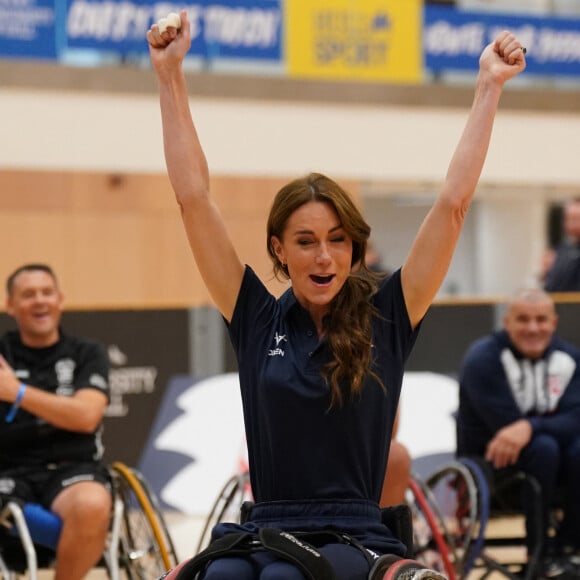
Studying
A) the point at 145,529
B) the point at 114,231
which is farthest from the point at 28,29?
the point at 145,529

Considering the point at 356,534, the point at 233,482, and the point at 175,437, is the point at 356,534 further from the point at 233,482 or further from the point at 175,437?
the point at 175,437

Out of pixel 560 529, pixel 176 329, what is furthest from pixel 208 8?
pixel 560 529

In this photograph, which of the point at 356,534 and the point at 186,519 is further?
the point at 186,519

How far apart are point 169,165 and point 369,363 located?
587 millimetres

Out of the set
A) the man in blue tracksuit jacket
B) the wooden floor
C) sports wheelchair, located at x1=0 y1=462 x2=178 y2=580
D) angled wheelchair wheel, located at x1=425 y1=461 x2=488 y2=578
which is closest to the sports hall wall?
the wooden floor

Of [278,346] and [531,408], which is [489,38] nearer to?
[531,408]

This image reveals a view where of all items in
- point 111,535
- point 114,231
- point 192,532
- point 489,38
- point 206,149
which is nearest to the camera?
point 111,535

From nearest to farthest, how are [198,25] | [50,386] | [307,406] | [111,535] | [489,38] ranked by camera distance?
[307,406]
[111,535]
[50,386]
[198,25]
[489,38]

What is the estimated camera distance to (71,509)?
4270mm

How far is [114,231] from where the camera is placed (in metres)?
10.7

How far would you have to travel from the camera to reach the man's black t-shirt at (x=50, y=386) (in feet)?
15.0

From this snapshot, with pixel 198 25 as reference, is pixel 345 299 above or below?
below

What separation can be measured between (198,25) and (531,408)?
611 centimetres

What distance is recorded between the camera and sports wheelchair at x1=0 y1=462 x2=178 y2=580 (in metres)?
4.17
